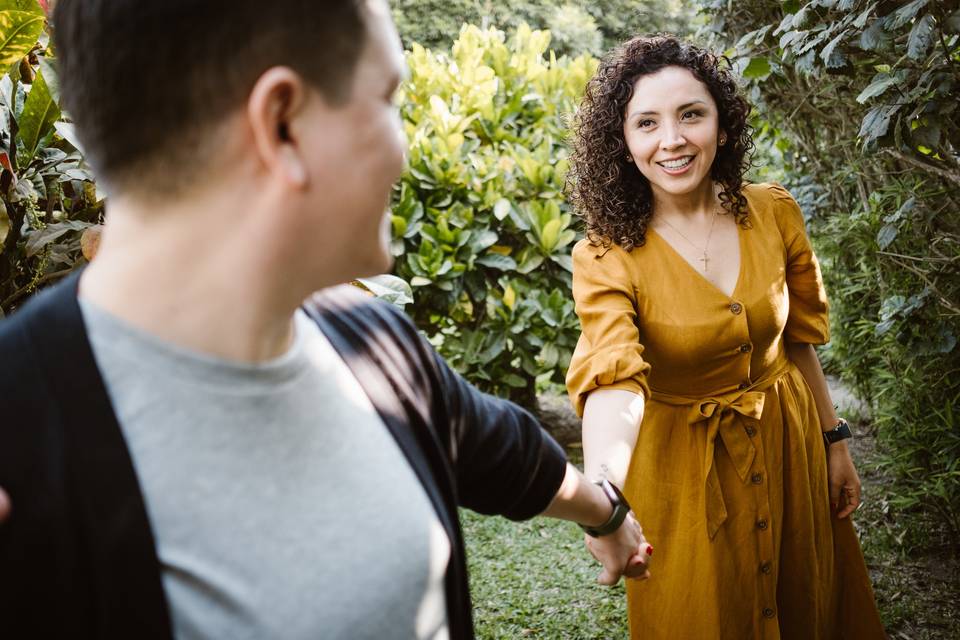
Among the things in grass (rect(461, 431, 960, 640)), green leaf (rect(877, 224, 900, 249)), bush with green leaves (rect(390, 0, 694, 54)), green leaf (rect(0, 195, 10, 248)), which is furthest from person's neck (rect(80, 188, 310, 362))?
bush with green leaves (rect(390, 0, 694, 54))

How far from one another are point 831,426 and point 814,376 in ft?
0.59

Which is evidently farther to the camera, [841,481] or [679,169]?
[841,481]

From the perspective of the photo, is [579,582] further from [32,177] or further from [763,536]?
[32,177]

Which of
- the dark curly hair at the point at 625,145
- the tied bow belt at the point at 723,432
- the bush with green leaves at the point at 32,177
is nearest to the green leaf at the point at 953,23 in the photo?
the dark curly hair at the point at 625,145

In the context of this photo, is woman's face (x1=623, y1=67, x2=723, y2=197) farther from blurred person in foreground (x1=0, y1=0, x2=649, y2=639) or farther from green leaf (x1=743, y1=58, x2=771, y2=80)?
blurred person in foreground (x1=0, y1=0, x2=649, y2=639)

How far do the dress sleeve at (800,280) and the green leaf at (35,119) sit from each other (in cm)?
226

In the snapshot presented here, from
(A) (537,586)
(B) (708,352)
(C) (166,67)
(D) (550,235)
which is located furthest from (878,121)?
(D) (550,235)

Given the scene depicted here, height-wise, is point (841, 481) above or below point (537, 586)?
above

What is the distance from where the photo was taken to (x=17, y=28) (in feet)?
7.08

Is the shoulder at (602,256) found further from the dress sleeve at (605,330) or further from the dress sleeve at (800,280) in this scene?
the dress sleeve at (800,280)

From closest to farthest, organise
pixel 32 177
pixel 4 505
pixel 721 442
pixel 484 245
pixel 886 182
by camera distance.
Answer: pixel 4 505
pixel 32 177
pixel 721 442
pixel 886 182
pixel 484 245

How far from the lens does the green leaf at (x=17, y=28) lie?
214 centimetres

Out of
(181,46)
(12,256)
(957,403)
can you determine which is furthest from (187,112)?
(957,403)

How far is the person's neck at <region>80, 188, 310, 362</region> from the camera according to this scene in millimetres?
945
